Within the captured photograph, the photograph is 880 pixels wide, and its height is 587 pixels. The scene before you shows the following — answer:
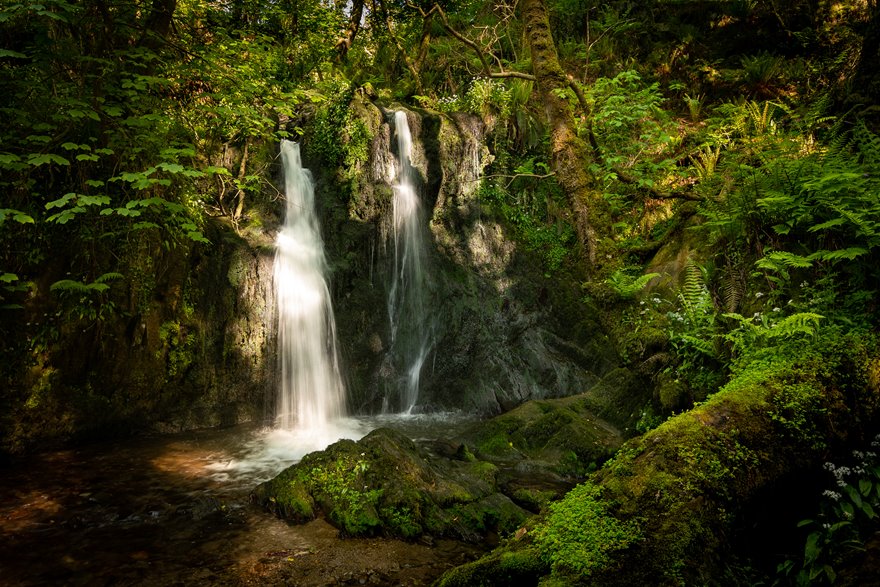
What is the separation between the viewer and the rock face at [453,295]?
31.8 ft

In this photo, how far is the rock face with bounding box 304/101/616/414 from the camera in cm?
968

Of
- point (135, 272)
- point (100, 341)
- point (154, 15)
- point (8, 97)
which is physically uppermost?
point (154, 15)

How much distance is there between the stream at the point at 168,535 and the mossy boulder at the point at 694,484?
61.2 inches

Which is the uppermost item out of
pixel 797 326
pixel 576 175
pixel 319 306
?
pixel 576 175

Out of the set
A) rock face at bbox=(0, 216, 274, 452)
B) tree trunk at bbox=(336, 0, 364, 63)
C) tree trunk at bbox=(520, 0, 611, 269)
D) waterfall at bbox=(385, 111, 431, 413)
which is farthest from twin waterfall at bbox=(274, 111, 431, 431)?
tree trunk at bbox=(520, 0, 611, 269)

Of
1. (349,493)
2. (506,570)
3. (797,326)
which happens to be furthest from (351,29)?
(506,570)

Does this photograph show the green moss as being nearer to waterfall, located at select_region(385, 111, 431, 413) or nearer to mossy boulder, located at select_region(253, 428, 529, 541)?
mossy boulder, located at select_region(253, 428, 529, 541)

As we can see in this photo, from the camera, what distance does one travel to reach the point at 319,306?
30.9 feet

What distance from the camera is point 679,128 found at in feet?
33.4

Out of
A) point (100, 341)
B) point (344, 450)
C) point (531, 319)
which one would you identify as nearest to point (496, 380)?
point (531, 319)

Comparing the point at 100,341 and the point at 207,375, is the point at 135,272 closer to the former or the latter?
the point at 100,341

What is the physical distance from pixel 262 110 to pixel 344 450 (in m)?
7.04

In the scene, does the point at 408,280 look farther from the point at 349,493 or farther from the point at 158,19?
the point at 158,19

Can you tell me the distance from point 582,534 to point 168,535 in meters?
4.19
